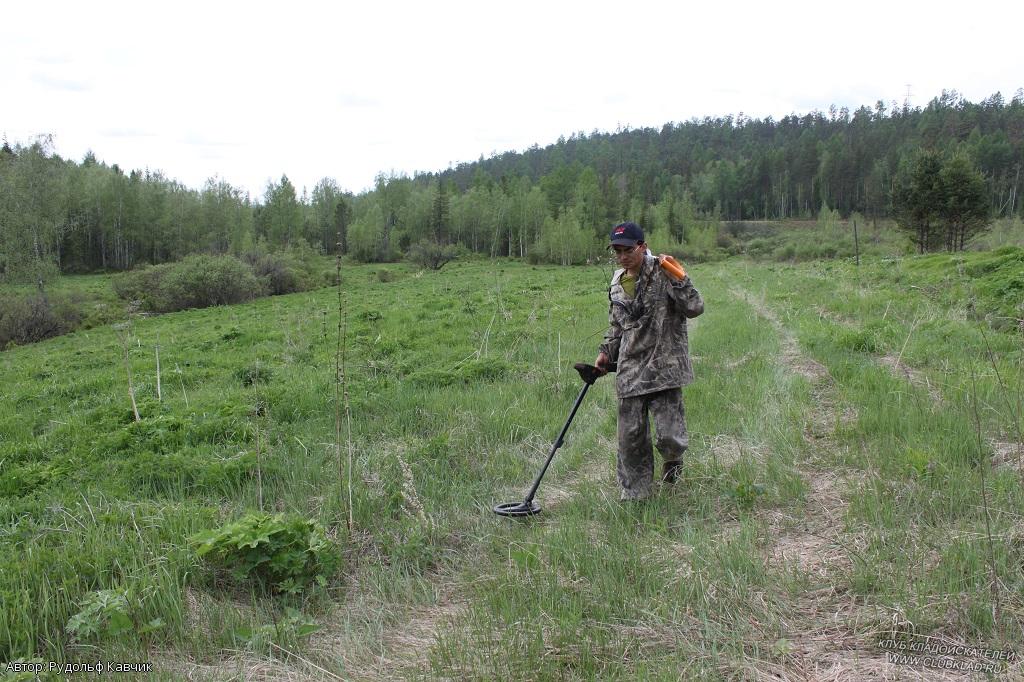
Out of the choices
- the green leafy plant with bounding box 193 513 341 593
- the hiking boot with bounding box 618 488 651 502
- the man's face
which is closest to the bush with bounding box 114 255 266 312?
the green leafy plant with bounding box 193 513 341 593

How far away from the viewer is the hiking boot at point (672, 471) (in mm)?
4922

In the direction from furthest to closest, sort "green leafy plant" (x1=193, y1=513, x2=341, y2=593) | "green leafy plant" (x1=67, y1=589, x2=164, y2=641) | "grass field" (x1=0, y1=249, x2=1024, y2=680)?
"green leafy plant" (x1=193, y1=513, x2=341, y2=593) → "green leafy plant" (x1=67, y1=589, x2=164, y2=641) → "grass field" (x1=0, y1=249, x2=1024, y2=680)

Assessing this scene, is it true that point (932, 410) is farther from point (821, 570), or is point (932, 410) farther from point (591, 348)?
point (591, 348)

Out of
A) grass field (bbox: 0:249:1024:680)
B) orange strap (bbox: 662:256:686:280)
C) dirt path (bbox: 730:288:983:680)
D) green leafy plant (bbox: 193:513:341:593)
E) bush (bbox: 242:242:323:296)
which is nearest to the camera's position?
dirt path (bbox: 730:288:983:680)

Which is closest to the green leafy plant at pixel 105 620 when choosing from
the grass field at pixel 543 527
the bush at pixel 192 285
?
the grass field at pixel 543 527

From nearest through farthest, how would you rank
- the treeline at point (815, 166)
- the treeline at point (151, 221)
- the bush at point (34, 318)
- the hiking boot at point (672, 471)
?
the hiking boot at point (672, 471)
the bush at point (34, 318)
the treeline at point (151, 221)
the treeline at point (815, 166)

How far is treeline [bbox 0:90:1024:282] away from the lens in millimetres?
37500

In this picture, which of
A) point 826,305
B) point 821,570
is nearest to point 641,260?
point 821,570

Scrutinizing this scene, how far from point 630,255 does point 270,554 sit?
3277 millimetres

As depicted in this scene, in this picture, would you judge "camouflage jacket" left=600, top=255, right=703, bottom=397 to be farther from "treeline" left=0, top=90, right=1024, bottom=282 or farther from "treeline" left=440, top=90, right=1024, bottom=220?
"treeline" left=440, top=90, right=1024, bottom=220

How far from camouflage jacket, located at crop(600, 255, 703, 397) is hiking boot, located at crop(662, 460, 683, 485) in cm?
66

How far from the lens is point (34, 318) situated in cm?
3016

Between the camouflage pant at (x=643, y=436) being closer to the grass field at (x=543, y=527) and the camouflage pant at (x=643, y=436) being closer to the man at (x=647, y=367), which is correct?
the man at (x=647, y=367)

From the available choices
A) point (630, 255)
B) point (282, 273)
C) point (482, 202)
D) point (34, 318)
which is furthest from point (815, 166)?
point (630, 255)
